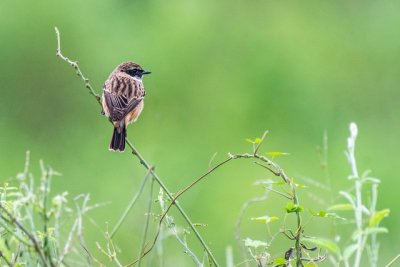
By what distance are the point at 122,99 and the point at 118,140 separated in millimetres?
696

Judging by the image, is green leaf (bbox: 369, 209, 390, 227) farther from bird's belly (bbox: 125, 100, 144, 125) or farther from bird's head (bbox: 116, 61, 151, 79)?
bird's head (bbox: 116, 61, 151, 79)

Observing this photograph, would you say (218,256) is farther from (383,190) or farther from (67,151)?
(67,151)

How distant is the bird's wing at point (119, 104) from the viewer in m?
7.32

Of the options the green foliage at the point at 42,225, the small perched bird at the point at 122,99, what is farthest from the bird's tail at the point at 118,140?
the green foliage at the point at 42,225

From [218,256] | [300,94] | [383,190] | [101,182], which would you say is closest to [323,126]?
[300,94]

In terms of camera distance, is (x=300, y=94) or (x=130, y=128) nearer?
(x=130, y=128)

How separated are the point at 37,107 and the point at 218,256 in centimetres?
663

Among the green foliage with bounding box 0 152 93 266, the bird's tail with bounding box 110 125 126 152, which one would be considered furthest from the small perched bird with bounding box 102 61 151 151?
the green foliage with bounding box 0 152 93 266

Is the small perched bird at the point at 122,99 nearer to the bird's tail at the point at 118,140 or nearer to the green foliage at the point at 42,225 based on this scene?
the bird's tail at the point at 118,140

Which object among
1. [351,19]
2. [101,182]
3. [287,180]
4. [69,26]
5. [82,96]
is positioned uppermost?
[351,19]

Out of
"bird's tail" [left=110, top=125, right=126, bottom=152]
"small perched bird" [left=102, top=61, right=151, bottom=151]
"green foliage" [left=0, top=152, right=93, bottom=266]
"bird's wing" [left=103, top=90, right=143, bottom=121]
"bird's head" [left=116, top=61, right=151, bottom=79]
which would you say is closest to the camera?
"green foliage" [left=0, top=152, right=93, bottom=266]

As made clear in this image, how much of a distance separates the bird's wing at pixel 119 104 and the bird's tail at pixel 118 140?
0.22m

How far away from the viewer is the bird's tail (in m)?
6.78

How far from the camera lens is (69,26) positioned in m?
19.0
